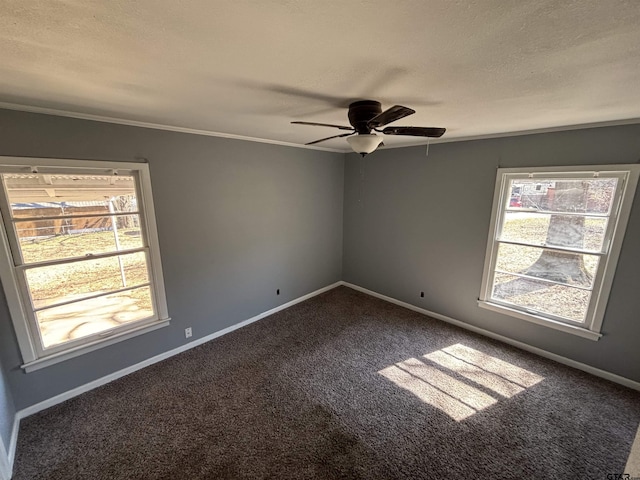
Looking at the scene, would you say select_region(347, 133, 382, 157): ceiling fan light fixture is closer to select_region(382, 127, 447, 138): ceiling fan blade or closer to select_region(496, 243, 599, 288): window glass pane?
select_region(382, 127, 447, 138): ceiling fan blade

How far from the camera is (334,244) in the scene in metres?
4.78

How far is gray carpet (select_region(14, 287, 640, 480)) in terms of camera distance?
72.3 inches

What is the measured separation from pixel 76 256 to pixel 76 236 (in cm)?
18

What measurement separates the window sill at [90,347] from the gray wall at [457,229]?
318 cm

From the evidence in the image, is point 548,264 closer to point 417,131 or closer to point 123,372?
point 417,131

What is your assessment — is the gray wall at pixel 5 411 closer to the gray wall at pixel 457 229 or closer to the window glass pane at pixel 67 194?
the window glass pane at pixel 67 194

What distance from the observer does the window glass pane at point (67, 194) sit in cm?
207

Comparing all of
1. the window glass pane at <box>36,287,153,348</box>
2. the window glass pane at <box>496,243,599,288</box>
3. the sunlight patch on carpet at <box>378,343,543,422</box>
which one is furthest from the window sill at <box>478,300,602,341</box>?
the window glass pane at <box>36,287,153,348</box>

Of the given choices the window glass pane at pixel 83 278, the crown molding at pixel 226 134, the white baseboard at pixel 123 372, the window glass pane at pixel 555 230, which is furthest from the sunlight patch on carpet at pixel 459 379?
the window glass pane at pixel 83 278

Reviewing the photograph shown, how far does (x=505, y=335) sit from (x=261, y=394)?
3000 mm

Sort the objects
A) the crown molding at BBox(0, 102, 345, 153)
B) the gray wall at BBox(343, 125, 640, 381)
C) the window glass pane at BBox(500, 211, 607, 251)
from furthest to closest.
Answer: the window glass pane at BBox(500, 211, 607, 251)
the gray wall at BBox(343, 125, 640, 381)
the crown molding at BBox(0, 102, 345, 153)

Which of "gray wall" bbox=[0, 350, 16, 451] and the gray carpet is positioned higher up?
"gray wall" bbox=[0, 350, 16, 451]

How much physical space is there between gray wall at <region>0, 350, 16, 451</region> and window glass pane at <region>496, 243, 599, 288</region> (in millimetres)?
4728

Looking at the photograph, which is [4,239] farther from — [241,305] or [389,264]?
[389,264]
